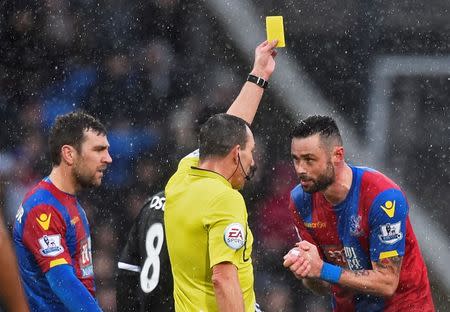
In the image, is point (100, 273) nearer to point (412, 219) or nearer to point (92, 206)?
point (92, 206)

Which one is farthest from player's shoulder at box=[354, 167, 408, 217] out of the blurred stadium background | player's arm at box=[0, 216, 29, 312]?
player's arm at box=[0, 216, 29, 312]

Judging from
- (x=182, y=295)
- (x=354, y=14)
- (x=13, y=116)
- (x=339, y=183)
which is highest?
(x=354, y=14)

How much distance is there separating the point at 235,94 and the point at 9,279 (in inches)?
184

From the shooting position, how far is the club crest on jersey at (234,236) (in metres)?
4.31

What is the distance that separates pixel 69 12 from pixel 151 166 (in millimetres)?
1214

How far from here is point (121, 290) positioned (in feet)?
17.7

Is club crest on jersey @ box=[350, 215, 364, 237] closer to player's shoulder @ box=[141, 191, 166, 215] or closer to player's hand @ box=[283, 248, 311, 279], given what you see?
player's hand @ box=[283, 248, 311, 279]

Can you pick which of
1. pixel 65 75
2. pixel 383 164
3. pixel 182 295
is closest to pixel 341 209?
pixel 182 295

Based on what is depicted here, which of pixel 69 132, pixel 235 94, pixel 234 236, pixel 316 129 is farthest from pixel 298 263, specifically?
pixel 235 94

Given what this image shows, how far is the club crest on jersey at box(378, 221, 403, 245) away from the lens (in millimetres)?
4891

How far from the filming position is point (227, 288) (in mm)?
4285

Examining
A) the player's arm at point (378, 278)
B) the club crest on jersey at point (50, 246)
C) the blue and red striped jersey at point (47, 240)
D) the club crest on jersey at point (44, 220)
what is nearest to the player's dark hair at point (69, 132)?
the blue and red striped jersey at point (47, 240)

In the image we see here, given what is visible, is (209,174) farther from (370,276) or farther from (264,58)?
(264,58)

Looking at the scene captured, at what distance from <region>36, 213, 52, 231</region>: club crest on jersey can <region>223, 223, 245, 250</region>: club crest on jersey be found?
3.51ft
